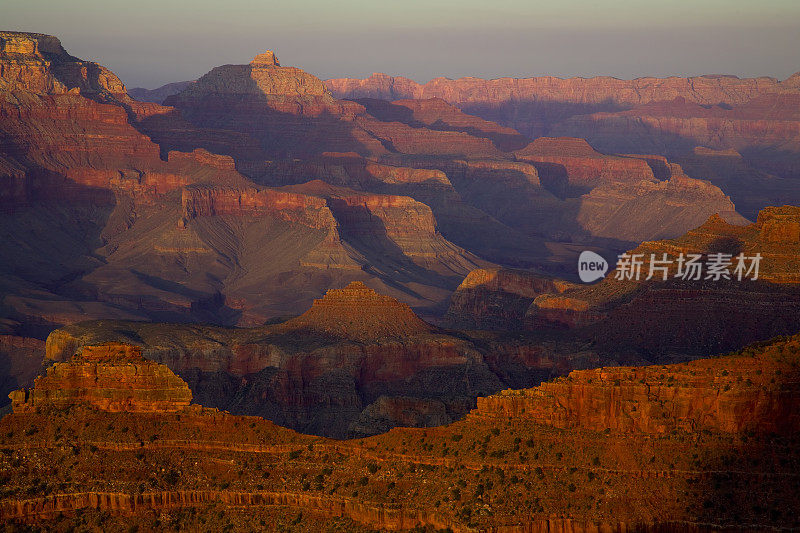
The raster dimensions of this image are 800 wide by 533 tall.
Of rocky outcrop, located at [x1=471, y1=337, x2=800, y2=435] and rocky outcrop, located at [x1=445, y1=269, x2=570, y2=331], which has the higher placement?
rocky outcrop, located at [x1=471, y1=337, x2=800, y2=435]

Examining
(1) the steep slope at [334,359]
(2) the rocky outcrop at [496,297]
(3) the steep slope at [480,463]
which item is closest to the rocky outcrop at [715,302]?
(1) the steep slope at [334,359]

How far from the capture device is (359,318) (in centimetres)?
10619

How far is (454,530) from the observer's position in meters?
40.2

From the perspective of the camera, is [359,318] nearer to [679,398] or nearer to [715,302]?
[715,302]

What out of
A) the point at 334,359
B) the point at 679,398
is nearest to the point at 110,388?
the point at 679,398

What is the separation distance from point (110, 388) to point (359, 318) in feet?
191

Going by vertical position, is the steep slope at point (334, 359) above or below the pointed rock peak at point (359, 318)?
below

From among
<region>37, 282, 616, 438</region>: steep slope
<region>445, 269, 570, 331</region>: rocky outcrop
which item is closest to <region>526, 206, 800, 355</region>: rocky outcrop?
<region>37, 282, 616, 438</region>: steep slope

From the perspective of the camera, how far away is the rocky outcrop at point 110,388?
Answer: 4800 cm

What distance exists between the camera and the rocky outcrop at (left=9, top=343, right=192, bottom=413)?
48.0 metres

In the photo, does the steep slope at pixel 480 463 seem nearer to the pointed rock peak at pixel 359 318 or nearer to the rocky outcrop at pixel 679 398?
the rocky outcrop at pixel 679 398

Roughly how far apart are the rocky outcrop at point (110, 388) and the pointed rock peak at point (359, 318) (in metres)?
55.0

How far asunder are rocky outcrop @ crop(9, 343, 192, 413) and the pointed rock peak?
181 ft

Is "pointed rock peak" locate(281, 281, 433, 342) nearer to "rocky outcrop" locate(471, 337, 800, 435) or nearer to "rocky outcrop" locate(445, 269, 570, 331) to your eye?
"rocky outcrop" locate(445, 269, 570, 331)
